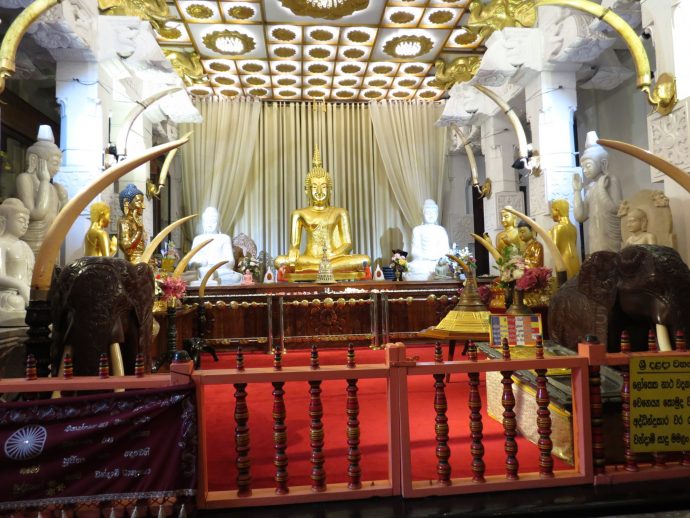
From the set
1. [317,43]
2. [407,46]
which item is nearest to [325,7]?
[317,43]

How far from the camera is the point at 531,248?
5352 mm

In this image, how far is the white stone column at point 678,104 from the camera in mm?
3531

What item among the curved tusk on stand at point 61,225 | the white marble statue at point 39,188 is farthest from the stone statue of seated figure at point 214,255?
the curved tusk on stand at point 61,225

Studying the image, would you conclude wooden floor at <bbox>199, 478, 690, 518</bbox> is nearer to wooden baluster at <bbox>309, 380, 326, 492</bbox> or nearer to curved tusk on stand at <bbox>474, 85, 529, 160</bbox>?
wooden baluster at <bbox>309, 380, 326, 492</bbox>

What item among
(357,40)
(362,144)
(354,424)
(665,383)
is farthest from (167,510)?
(362,144)

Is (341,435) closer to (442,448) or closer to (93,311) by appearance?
(442,448)

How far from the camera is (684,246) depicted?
3711 millimetres

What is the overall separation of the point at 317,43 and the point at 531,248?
13.0 feet

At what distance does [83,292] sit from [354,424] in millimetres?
1259

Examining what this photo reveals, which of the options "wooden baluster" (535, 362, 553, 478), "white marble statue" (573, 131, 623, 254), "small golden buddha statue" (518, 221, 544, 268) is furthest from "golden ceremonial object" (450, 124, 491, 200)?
"wooden baluster" (535, 362, 553, 478)

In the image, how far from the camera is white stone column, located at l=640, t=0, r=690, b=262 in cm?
353

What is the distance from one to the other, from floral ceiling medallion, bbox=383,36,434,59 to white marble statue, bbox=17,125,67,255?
449cm

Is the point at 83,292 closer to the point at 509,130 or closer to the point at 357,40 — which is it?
the point at 357,40

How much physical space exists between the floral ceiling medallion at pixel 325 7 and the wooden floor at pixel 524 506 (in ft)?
17.8
